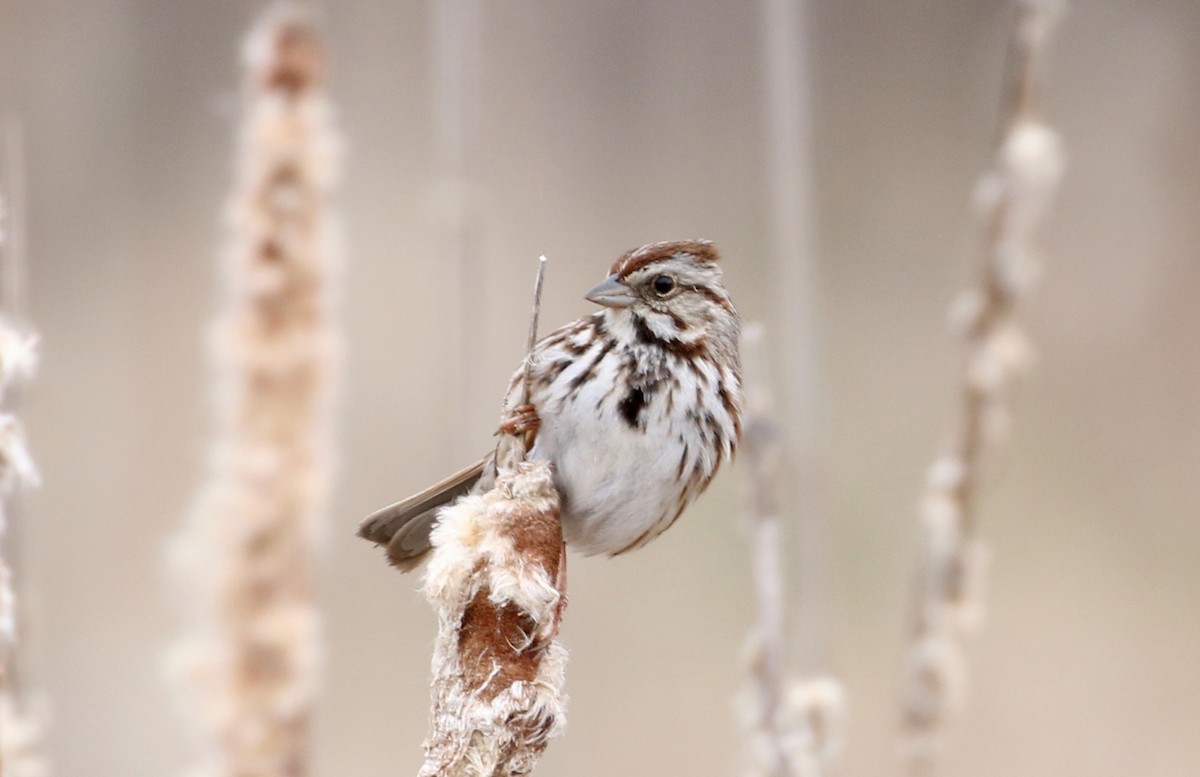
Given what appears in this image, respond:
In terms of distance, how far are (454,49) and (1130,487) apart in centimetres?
327

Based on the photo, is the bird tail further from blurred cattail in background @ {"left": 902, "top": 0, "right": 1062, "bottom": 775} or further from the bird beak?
blurred cattail in background @ {"left": 902, "top": 0, "right": 1062, "bottom": 775}

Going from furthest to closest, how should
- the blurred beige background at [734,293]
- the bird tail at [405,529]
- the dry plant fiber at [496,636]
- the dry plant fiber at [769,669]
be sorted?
the blurred beige background at [734,293], the bird tail at [405,529], the dry plant fiber at [769,669], the dry plant fiber at [496,636]

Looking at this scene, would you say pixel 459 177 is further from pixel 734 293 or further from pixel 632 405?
pixel 734 293

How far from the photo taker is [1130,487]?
175 inches

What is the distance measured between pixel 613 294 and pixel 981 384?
0.50 meters

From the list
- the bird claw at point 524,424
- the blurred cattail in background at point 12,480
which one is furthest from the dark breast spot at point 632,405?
the blurred cattail in background at point 12,480

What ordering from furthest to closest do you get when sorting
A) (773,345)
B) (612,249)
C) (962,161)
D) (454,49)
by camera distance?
(962,161), (612,249), (773,345), (454,49)

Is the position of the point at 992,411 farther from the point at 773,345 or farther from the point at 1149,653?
the point at 1149,653

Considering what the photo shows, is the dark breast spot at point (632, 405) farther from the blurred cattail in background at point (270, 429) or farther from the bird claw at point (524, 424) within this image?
the blurred cattail in background at point (270, 429)

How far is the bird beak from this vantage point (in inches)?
72.2

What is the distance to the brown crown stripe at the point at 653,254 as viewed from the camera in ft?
6.20

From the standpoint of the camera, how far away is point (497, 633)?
120 centimetres

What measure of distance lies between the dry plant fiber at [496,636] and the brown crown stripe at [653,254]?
1.88 ft

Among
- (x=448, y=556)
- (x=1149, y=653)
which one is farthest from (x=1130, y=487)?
(x=448, y=556)
